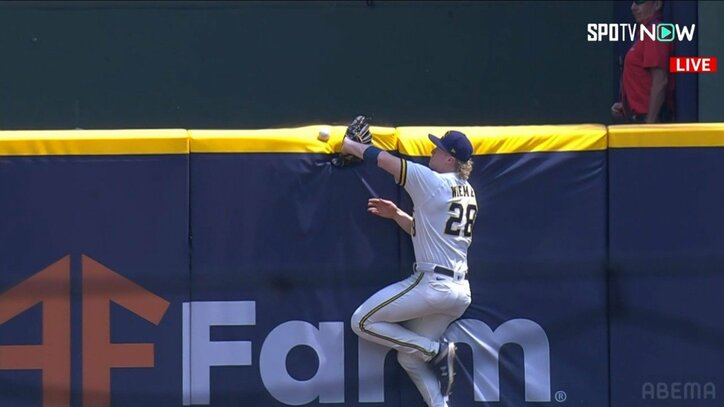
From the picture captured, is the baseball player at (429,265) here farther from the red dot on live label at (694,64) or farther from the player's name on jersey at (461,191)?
the red dot on live label at (694,64)

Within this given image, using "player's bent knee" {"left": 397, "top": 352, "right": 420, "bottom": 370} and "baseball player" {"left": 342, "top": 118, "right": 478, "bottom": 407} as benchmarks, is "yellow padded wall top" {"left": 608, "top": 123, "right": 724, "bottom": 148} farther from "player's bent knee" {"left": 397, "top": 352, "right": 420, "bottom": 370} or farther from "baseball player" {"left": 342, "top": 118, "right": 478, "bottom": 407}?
"player's bent knee" {"left": 397, "top": 352, "right": 420, "bottom": 370}

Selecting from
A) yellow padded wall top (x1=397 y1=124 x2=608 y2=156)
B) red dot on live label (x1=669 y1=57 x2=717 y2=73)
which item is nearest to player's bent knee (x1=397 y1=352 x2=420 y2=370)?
yellow padded wall top (x1=397 y1=124 x2=608 y2=156)

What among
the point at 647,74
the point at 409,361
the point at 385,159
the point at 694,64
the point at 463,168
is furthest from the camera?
the point at 694,64

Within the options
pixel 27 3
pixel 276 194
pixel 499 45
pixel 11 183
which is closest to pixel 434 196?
pixel 276 194

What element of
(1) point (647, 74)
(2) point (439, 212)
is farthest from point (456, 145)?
(1) point (647, 74)

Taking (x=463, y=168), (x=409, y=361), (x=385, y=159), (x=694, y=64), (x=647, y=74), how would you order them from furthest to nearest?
(x=694, y=64) → (x=647, y=74) → (x=409, y=361) → (x=463, y=168) → (x=385, y=159)

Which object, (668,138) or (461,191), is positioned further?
(668,138)

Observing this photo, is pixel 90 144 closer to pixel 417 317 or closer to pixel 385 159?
pixel 385 159

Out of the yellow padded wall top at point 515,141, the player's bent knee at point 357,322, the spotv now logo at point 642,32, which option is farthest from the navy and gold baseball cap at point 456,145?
the spotv now logo at point 642,32
